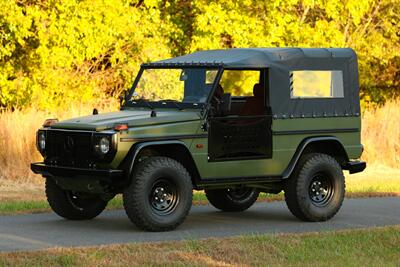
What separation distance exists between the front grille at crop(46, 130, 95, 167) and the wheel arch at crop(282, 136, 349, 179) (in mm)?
2559

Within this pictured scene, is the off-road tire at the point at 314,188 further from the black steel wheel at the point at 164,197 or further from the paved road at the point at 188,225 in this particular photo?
the black steel wheel at the point at 164,197

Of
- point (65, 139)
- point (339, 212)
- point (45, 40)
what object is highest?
point (45, 40)

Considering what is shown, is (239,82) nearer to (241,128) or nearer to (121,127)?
(241,128)

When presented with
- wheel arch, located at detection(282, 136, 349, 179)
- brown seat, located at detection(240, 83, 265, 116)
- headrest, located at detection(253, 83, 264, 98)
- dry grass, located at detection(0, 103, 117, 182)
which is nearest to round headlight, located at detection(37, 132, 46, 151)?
brown seat, located at detection(240, 83, 265, 116)

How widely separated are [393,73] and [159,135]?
2694 centimetres

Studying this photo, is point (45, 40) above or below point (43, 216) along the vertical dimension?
above

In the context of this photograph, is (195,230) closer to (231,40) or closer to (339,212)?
(339,212)

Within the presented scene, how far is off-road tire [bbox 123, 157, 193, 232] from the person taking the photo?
12.4m

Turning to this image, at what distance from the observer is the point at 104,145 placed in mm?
12375

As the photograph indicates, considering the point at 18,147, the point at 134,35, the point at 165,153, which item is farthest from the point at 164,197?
the point at 134,35

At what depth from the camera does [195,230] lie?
1284 cm

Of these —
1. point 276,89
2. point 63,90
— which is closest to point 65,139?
point 276,89

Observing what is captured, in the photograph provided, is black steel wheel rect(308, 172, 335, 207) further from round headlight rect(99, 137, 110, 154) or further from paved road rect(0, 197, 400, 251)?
round headlight rect(99, 137, 110, 154)

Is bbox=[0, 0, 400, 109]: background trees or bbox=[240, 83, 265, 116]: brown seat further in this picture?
A: bbox=[0, 0, 400, 109]: background trees
